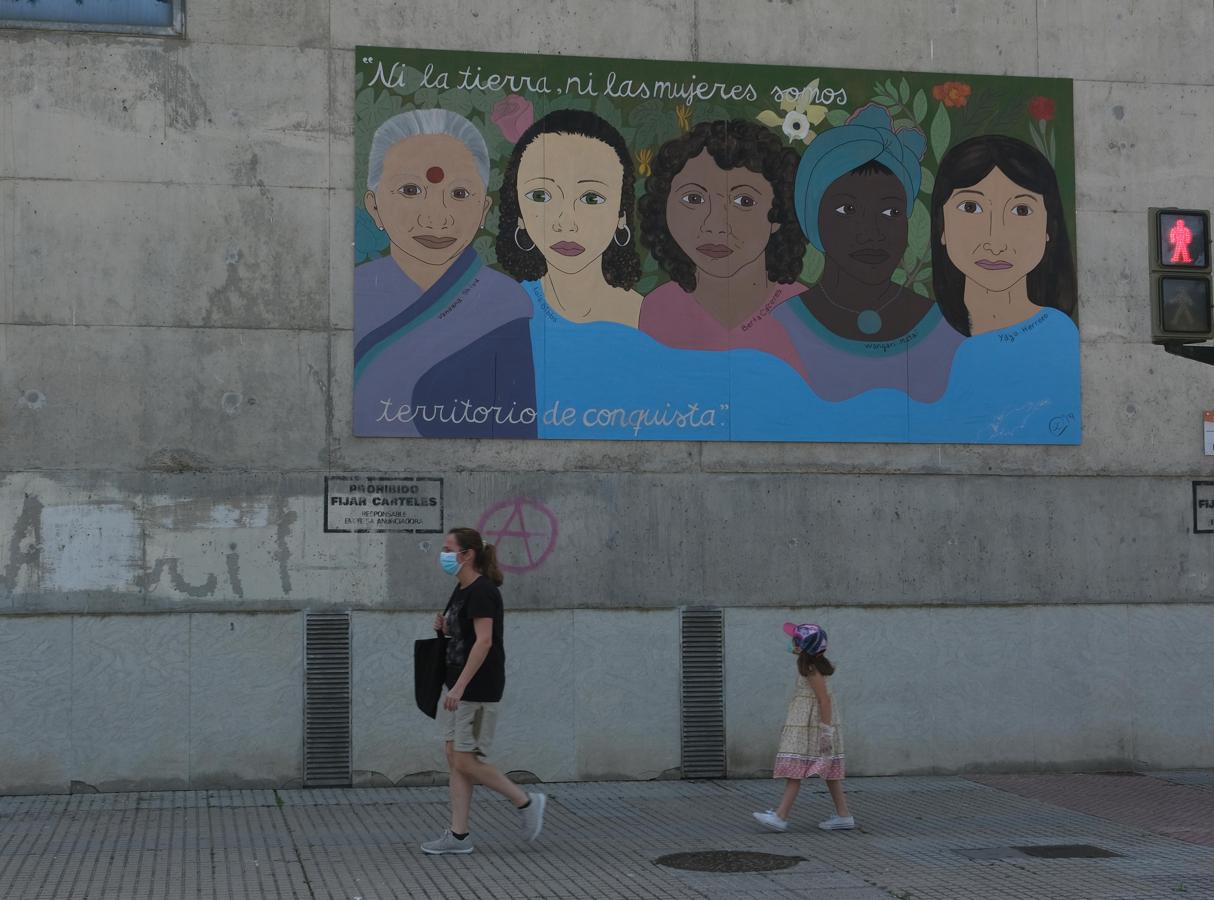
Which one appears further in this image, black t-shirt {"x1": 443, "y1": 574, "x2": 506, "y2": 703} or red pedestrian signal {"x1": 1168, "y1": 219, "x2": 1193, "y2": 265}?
red pedestrian signal {"x1": 1168, "y1": 219, "x2": 1193, "y2": 265}

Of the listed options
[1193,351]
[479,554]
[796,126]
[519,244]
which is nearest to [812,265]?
[796,126]

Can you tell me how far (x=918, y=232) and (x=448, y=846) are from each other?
21.5ft

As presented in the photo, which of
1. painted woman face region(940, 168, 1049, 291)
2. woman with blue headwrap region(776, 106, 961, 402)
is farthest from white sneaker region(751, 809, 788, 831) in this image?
painted woman face region(940, 168, 1049, 291)

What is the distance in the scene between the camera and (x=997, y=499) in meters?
13.3

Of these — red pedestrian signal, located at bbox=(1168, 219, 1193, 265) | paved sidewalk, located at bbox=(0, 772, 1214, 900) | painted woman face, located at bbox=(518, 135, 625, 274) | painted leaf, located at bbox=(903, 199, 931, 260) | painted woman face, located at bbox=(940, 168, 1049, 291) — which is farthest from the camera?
painted woman face, located at bbox=(940, 168, 1049, 291)

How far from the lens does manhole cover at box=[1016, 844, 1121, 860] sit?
967 cm

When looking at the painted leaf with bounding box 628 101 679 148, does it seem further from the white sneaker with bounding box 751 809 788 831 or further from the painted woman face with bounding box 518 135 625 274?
the white sneaker with bounding box 751 809 788 831

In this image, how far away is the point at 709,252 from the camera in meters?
13.0

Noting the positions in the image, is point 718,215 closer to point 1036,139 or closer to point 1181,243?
point 1036,139

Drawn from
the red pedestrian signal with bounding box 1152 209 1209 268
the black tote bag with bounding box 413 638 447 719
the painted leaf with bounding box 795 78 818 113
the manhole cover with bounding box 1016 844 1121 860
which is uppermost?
the painted leaf with bounding box 795 78 818 113

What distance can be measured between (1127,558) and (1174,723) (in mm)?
1397

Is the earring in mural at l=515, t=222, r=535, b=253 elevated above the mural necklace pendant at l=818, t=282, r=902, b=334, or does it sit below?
above

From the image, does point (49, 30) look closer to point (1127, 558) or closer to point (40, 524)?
point (40, 524)

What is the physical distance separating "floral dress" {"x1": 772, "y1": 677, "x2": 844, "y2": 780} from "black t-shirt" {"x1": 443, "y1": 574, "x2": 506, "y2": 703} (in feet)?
6.47
